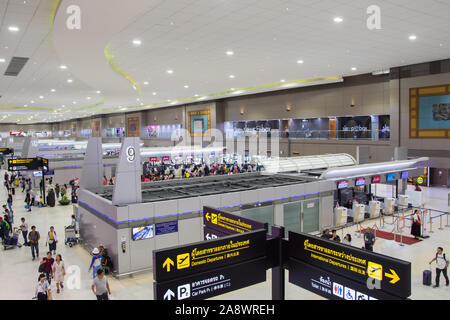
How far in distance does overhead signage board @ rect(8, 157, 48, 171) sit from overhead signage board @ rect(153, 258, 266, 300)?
764 inches

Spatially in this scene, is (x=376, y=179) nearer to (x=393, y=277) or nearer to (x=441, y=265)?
(x=441, y=265)

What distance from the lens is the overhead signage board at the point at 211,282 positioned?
13.5 feet

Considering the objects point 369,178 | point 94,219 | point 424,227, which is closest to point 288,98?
point 369,178

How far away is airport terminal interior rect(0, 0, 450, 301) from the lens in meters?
4.86

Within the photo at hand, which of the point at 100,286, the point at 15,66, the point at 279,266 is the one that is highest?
the point at 15,66

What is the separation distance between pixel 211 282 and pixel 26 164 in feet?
65.6

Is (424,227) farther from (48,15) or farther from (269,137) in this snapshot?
(269,137)

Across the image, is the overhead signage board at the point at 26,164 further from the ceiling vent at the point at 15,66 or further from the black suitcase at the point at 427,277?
the black suitcase at the point at 427,277

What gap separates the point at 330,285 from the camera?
182 inches

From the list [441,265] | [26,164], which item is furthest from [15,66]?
[441,265]

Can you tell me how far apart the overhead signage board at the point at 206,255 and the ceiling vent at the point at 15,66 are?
16.7 m

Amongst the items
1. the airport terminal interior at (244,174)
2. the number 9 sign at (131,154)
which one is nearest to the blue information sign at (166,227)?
the airport terminal interior at (244,174)

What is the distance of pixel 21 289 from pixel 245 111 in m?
30.8

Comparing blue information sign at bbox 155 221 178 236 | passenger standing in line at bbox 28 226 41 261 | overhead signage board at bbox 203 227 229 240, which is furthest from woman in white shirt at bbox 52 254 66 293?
overhead signage board at bbox 203 227 229 240
